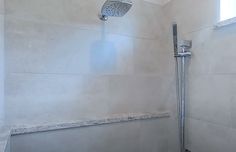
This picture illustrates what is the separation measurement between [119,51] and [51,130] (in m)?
0.68

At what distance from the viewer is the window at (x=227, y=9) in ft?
3.96

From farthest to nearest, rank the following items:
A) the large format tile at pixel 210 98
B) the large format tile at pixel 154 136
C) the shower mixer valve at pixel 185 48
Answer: the large format tile at pixel 154 136 < the shower mixer valve at pixel 185 48 < the large format tile at pixel 210 98

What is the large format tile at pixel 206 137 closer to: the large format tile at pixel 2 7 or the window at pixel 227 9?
the window at pixel 227 9

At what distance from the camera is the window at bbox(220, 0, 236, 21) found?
121 centimetres

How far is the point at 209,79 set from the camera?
4.14 feet

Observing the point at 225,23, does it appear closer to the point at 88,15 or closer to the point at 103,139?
the point at 88,15

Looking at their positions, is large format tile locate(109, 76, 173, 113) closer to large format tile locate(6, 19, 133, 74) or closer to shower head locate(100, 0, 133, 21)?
large format tile locate(6, 19, 133, 74)

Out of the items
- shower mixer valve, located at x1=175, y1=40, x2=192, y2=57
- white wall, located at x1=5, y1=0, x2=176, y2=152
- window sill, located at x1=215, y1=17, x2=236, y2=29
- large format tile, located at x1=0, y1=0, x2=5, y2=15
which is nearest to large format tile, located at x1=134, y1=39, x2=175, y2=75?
white wall, located at x1=5, y1=0, x2=176, y2=152

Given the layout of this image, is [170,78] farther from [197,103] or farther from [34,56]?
[34,56]

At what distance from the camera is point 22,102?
3.62ft

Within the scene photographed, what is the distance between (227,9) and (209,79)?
1.45 ft

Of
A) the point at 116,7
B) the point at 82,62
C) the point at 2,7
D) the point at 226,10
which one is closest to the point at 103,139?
the point at 82,62

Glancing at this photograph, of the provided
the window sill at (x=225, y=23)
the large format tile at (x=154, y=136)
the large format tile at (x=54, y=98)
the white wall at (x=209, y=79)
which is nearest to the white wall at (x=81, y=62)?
the large format tile at (x=54, y=98)

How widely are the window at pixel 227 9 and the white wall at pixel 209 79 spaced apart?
3 centimetres
